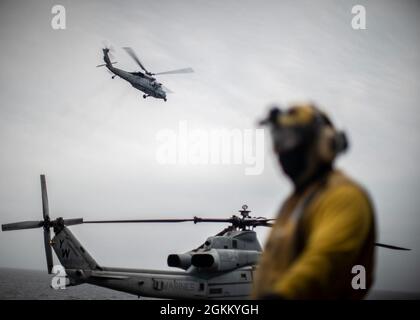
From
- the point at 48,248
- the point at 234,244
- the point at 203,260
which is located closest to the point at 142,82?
the point at 48,248

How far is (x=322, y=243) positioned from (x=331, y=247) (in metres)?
0.03

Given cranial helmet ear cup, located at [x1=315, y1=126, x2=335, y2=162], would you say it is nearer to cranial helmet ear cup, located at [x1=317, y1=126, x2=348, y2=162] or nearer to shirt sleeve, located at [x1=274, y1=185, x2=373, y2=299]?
cranial helmet ear cup, located at [x1=317, y1=126, x2=348, y2=162]

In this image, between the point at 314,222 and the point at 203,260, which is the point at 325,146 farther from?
the point at 203,260

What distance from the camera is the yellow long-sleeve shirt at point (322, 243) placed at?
1.17 m

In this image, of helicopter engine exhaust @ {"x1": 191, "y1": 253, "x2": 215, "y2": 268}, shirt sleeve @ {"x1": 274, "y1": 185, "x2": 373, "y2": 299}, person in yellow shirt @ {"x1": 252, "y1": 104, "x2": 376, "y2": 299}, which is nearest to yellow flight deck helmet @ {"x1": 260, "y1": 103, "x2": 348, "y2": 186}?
person in yellow shirt @ {"x1": 252, "y1": 104, "x2": 376, "y2": 299}

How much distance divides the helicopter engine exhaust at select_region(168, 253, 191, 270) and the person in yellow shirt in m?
9.32

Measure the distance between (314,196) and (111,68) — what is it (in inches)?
1010

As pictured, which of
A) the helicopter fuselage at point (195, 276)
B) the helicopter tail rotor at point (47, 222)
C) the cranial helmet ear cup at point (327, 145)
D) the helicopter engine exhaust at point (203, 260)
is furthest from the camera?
the helicopter tail rotor at point (47, 222)

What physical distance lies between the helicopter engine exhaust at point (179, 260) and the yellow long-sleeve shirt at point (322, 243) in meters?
9.39

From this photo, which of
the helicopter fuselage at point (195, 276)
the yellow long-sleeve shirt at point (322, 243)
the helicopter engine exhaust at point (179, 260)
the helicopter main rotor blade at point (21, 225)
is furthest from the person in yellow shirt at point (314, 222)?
the helicopter main rotor blade at point (21, 225)

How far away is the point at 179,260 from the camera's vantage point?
10578 mm

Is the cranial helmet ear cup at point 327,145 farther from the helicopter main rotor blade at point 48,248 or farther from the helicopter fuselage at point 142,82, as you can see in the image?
the helicopter fuselage at point 142,82

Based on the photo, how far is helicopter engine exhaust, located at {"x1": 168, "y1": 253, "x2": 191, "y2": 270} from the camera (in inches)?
416

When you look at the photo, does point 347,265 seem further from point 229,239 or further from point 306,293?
point 229,239
